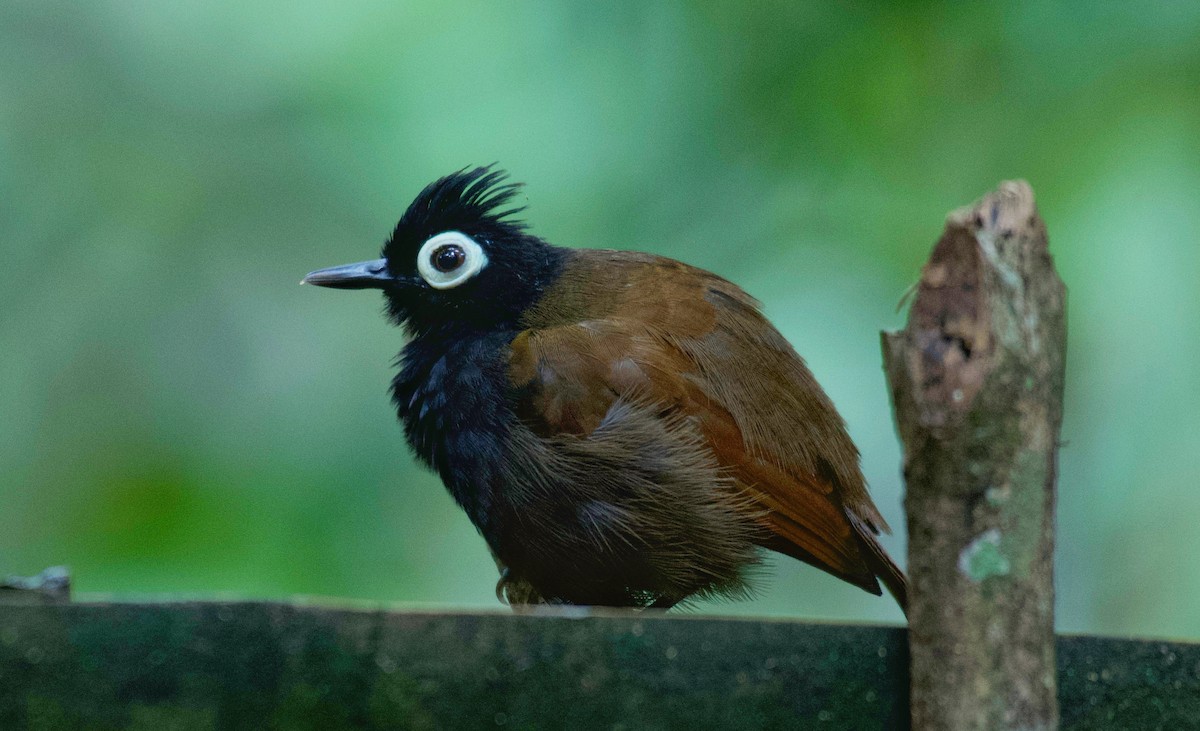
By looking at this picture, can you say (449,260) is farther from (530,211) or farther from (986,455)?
(986,455)

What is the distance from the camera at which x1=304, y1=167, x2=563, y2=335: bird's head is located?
97.7 inches

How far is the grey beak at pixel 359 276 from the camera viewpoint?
2512mm

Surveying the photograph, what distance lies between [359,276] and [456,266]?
0.71 ft

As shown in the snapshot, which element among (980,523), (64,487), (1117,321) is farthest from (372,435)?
(980,523)

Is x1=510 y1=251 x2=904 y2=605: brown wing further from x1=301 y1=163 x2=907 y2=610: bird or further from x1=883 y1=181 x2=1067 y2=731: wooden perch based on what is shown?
x1=883 y1=181 x2=1067 y2=731: wooden perch

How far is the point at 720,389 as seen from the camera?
2.33 metres

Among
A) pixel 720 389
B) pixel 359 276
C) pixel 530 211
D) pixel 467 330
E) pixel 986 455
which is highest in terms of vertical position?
pixel 530 211

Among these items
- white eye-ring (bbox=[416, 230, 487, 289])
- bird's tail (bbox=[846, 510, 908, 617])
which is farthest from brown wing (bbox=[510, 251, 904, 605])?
white eye-ring (bbox=[416, 230, 487, 289])

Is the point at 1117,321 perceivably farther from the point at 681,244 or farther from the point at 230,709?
the point at 230,709

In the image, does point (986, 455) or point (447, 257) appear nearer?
point (986, 455)

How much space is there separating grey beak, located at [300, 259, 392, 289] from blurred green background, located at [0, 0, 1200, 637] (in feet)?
3.66

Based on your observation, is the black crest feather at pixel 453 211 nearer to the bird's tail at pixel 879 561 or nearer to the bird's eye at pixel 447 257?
the bird's eye at pixel 447 257

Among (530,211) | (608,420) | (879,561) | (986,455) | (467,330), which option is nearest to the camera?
(986,455)

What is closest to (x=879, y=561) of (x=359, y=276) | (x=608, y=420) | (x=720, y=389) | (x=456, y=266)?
(x=720, y=389)
